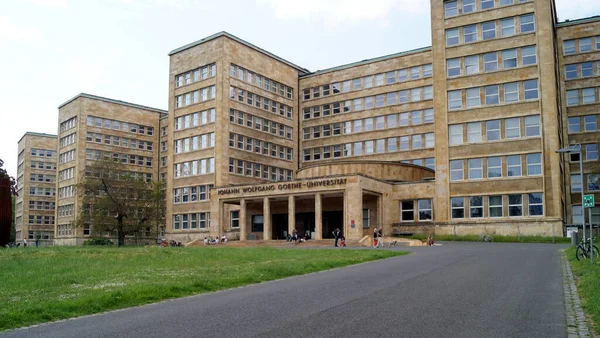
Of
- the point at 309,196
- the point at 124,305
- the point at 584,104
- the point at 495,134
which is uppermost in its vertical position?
the point at 584,104

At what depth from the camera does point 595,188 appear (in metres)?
71.1

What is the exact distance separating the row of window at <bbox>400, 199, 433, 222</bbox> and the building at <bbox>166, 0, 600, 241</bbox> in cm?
11

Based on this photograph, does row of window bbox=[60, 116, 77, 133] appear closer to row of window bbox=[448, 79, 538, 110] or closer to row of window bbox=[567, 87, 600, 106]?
row of window bbox=[448, 79, 538, 110]

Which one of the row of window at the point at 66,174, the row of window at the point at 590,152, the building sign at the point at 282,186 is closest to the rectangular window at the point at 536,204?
the building sign at the point at 282,186

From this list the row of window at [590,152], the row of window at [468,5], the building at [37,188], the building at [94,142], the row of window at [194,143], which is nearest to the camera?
the row of window at [468,5]

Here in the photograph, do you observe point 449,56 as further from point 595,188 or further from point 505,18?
point 595,188

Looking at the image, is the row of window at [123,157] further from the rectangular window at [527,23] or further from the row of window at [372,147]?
the rectangular window at [527,23]

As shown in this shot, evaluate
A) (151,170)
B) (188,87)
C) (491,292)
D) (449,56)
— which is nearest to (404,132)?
(449,56)

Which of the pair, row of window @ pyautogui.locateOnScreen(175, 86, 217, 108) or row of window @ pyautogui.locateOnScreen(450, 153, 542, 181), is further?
row of window @ pyautogui.locateOnScreen(175, 86, 217, 108)

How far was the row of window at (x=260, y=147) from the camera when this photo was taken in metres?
76.4

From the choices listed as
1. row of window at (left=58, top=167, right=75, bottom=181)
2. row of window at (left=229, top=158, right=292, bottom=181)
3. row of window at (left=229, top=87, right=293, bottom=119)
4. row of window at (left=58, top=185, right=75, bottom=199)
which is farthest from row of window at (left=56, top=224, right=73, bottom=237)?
row of window at (left=229, top=87, right=293, bottom=119)

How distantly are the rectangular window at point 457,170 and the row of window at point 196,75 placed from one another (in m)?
32.7

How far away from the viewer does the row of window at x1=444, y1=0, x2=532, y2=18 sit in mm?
60906

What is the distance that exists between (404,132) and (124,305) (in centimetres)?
6560
